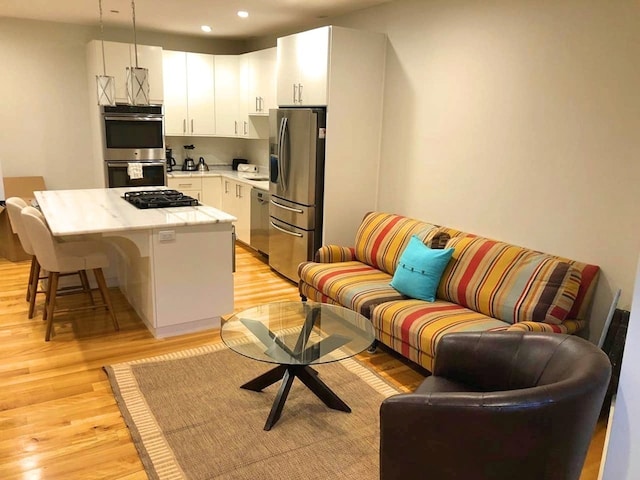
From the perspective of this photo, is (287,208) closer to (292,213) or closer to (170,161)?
(292,213)

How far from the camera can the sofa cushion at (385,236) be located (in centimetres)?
392

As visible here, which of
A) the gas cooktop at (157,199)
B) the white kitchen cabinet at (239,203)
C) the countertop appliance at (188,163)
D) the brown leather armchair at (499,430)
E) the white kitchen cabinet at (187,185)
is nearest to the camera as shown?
the brown leather armchair at (499,430)

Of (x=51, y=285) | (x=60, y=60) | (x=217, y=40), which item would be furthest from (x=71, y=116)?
(x=51, y=285)

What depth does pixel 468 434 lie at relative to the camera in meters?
1.62

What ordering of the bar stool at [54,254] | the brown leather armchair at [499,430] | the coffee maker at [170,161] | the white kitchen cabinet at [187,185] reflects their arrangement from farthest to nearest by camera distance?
the coffee maker at [170,161] < the white kitchen cabinet at [187,185] < the bar stool at [54,254] < the brown leather armchair at [499,430]

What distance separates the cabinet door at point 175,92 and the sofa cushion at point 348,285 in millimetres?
3144

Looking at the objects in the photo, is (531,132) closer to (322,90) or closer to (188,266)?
(322,90)

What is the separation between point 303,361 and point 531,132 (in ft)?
6.76

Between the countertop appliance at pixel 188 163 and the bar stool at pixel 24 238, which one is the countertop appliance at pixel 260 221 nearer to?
the countertop appliance at pixel 188 163

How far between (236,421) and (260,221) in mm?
3217

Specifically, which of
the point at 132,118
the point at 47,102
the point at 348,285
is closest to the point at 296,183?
the point at 348,285

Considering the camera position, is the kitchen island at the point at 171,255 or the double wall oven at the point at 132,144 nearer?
the kitchen island at the point at 171,255

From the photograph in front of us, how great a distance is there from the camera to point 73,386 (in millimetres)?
2961

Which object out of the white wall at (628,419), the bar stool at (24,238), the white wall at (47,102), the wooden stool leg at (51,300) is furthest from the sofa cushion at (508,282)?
the white wall at (47,102)
